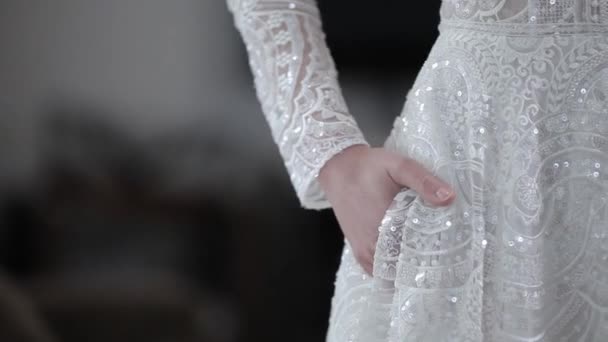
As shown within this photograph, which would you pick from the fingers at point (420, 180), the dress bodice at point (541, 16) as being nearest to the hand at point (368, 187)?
the fingers at point (420, 180)

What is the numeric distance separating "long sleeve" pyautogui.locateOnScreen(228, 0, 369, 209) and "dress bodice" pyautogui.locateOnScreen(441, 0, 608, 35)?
18 cm

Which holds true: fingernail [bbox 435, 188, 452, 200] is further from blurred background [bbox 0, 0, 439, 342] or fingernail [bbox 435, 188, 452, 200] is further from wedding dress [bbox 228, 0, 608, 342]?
blurred background [bbox 0, 0, 439, 342]

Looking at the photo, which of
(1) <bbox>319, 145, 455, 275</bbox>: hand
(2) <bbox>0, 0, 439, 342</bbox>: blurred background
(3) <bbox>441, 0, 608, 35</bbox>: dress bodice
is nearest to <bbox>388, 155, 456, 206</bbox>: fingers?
(1) <bbox>319, 145, 455, 275</bbox>: hand

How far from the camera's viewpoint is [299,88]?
31.8 inches

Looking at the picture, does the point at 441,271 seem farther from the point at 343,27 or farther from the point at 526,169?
the point at 343,27

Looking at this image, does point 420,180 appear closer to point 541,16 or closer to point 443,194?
point 443,194

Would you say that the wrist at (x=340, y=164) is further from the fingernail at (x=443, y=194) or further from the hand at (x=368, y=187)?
the fingernail at (x=443, y=194)

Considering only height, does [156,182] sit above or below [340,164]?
below

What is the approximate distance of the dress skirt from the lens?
2.09ft

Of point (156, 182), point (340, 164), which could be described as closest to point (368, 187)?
point (340, 164)

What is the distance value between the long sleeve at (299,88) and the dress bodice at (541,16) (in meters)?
0.18

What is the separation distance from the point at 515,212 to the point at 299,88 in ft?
0.88

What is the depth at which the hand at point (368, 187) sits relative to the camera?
2.14 feet

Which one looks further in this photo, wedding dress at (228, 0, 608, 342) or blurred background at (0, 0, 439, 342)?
blurred background at (0, 0, 439, 342)
